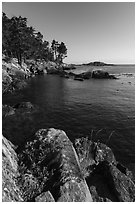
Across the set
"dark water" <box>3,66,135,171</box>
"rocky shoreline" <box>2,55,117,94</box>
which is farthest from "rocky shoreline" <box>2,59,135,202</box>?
"rocky shoreline" <box>2,55,117,94</box>

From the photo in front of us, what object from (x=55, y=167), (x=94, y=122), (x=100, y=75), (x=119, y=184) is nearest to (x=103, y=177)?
(x=119, y=184)

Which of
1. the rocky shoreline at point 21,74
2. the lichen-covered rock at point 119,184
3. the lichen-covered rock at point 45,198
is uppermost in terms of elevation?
the rocky shoreline at point 21,74

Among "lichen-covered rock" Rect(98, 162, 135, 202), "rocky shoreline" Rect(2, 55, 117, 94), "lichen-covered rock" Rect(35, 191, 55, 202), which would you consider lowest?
"lichen-covered rock" Rect(98, 162, 135, 202)

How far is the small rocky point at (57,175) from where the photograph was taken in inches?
268

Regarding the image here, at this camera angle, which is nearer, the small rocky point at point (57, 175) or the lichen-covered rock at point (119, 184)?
the small rocky point at point (57, 175)

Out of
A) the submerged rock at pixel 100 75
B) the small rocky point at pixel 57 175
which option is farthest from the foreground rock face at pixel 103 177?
the submerged rock at pixel 100 75

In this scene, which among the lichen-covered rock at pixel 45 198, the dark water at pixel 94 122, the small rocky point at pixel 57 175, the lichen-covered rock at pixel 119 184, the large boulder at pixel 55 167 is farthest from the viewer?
the dark water at pixel 94 122

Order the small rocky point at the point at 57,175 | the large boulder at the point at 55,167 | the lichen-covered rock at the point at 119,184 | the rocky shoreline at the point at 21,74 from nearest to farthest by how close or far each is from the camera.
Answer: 1. the small rocky point at the point at 57,175
2. the large boulder at the point at 55,167
3. the lichen-covered rock at the point at 119,184
4. the rocky shoreline at the point at 21,74

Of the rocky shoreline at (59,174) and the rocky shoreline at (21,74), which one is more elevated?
the rocky shoreline at (21,74)

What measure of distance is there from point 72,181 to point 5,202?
3.39 meters

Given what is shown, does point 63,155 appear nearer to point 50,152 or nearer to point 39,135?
point 50,152

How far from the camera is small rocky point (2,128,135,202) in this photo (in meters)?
6.82

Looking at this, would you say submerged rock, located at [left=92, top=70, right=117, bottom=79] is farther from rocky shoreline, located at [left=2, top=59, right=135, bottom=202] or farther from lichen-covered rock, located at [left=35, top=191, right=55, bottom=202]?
lichen-covered rock, located at [left=35, top=191, right=55, bottom=202]

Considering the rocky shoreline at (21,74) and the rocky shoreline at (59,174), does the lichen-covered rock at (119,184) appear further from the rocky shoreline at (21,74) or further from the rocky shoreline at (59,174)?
the rocky shoreline at (21,74)
